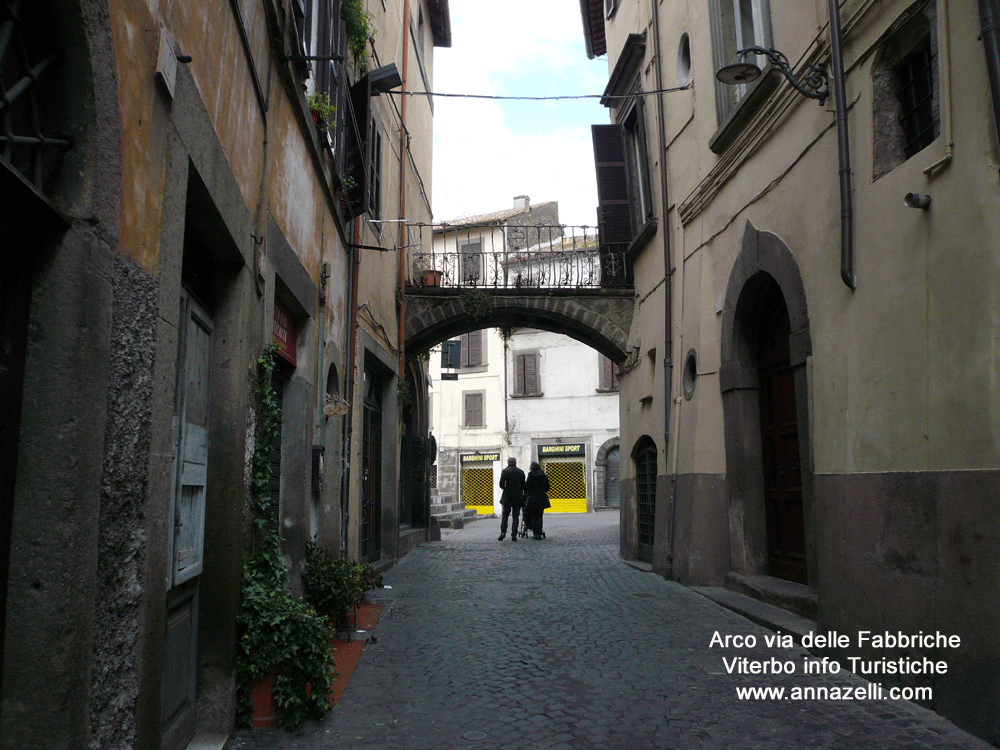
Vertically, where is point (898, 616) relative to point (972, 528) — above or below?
below

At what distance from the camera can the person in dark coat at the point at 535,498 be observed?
15.2 meters

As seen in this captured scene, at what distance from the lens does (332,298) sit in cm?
704

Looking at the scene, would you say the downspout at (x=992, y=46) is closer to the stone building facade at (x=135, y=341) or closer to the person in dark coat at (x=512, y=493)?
the stone building facade at (x=135, y=341)

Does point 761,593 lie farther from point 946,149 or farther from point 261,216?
point 261,216

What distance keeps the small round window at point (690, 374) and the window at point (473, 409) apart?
2313 centimetres

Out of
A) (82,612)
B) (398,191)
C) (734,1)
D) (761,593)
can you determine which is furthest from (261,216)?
(398,191)

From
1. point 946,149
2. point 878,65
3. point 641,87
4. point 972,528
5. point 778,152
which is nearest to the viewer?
point 972,528

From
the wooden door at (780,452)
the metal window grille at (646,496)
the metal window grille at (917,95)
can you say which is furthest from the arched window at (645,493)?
the metal window grille at (917,95)

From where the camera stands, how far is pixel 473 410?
31797 millimetres

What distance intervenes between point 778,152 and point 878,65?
1501mm

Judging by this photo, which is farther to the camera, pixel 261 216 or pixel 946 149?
pixel 261 216

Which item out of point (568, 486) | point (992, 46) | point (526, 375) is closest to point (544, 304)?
point (992, 46)

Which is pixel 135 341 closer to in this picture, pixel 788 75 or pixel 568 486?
pixel 788 75

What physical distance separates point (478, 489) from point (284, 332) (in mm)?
26846
